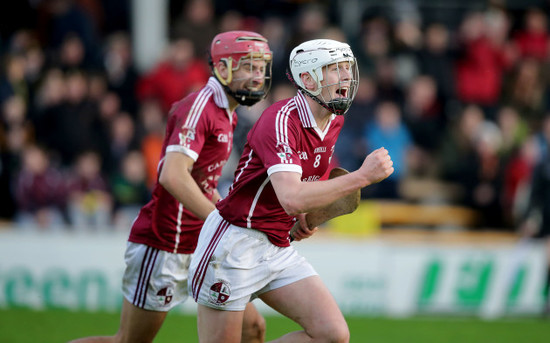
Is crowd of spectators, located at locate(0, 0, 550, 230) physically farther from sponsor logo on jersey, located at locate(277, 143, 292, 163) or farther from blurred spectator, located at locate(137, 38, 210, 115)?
sponsor logo on jersey, located at locate(277, 143, 292, 163)

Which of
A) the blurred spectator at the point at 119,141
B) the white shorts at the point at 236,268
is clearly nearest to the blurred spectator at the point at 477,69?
the blurred spectator at the point at 119,141

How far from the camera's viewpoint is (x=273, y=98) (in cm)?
1134

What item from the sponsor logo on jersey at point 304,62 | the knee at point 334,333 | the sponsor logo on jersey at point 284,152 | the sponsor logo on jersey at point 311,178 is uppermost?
the sponsor logo on jersey at point 304,62

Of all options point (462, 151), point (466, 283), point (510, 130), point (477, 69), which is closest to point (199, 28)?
point (462, 151)

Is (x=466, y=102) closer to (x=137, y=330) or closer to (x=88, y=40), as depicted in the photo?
(x=88, y=40)

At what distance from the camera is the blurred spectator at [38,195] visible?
10.2 meters

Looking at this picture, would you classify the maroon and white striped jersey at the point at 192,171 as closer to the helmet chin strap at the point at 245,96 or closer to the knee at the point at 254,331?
the helmet chin strap at the point at 245,96

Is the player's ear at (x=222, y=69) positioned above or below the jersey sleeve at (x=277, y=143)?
above

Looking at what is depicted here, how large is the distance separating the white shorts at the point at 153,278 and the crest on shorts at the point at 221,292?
0.83 meters

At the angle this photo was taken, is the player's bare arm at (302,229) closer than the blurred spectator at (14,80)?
Yes

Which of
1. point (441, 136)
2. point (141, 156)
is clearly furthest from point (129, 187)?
point (441, 136)

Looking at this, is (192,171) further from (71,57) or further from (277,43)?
(277,43)

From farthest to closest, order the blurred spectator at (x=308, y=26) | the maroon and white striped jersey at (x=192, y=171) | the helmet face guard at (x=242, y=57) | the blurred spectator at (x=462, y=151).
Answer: the blurred spectator at (x=308, y=26)
the blurred spectator at (x=462, y=151)
the helmet face guard at (x=242, y=57)
the maroon and white striped jersey at (x=192, y=171)

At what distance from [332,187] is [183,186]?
122cm
